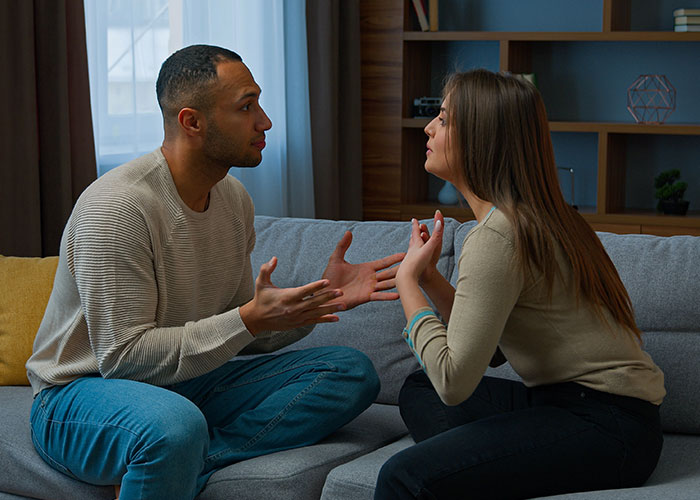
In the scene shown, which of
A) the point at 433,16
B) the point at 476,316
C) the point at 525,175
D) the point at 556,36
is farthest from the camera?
the point at 433,16

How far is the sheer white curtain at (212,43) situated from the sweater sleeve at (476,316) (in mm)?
1866

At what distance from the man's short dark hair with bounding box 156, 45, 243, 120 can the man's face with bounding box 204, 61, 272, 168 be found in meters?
0.02

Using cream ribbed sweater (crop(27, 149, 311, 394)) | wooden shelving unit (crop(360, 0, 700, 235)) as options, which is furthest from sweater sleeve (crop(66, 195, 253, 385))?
wooden shelving unit (crop(360, 0, 700, 235))

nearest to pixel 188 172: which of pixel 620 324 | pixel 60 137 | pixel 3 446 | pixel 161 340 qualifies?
pixel 161 340

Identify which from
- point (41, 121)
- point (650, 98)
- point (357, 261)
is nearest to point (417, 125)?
point (650, 98)

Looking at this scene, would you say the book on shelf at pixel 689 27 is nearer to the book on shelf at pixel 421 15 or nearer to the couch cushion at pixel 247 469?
the book on shelf at pixel 421 15

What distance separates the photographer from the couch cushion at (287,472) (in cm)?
161

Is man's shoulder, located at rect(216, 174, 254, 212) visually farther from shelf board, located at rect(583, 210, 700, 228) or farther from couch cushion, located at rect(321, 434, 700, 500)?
shelf board, located at rect(583, 210, 700, 228)

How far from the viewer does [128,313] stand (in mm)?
1610

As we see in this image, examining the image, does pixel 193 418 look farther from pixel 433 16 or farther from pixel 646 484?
pixel 433 16

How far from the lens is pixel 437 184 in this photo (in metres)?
4.49

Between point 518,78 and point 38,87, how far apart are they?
65.4 inches

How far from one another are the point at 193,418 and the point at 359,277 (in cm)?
44

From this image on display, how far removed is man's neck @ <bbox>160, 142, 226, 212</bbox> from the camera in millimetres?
1777
